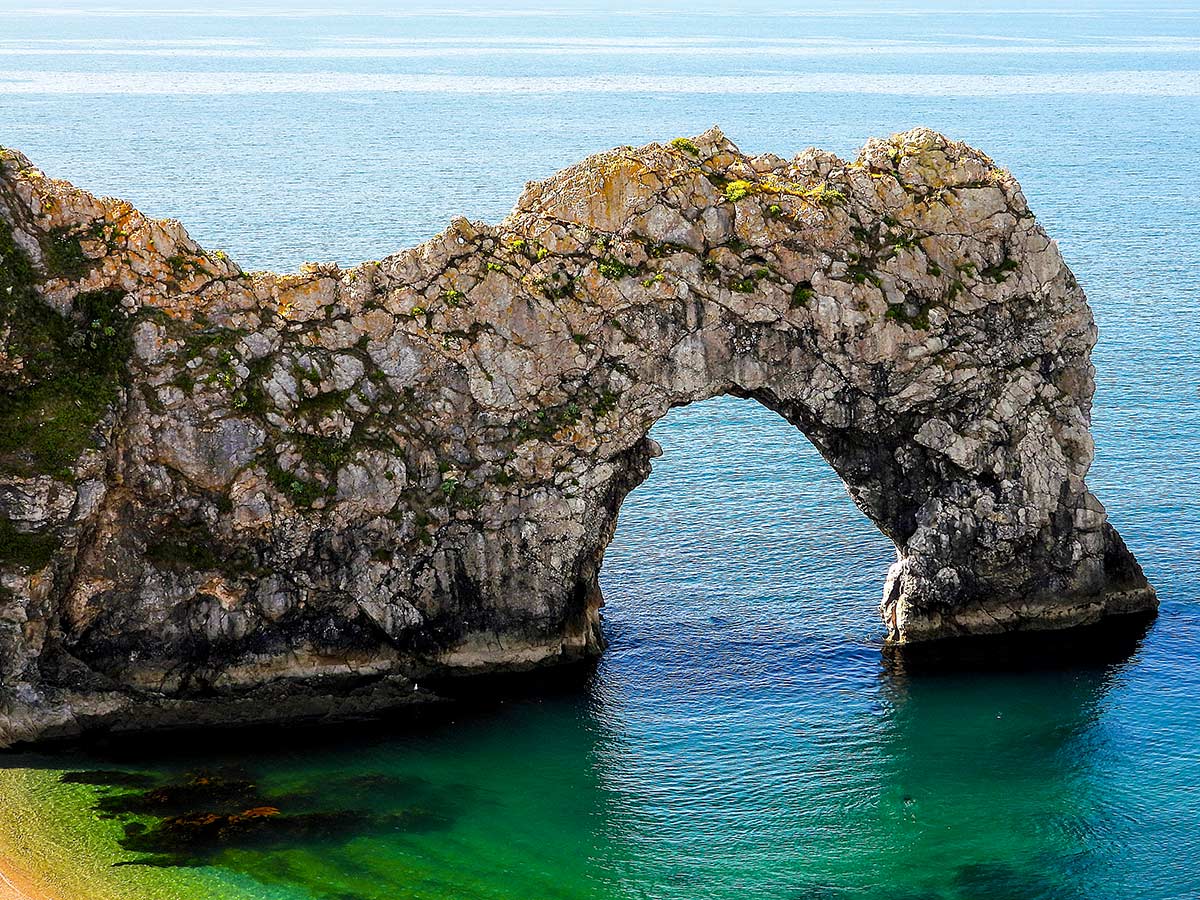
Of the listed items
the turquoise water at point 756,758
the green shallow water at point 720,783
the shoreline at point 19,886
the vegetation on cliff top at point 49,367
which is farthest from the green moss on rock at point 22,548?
the shoreline at point 19,886

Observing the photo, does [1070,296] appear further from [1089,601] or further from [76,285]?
[76,285]

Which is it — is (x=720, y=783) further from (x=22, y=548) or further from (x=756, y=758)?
(x=22, y=548)

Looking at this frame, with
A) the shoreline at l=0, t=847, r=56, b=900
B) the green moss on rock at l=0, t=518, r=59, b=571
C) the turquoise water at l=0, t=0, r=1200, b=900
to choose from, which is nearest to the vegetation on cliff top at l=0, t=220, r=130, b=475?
the green moss on rock at l=0, t=518, r=59, b=571

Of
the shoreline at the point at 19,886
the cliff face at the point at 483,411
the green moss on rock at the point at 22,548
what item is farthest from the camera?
the cliff face at the point at 483,411

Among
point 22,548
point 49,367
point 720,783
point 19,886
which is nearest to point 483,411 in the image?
point 49,367

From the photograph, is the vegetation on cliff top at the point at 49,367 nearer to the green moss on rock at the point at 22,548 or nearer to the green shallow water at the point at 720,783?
the green moss on rock at the point at 22,548

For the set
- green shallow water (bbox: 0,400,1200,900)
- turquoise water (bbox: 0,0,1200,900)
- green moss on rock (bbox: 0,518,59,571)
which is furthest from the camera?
green moss on rock (bbox: 0,518,59,571)

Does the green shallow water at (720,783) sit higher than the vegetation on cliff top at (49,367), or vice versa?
the vegetation on cliff top at (49,367)

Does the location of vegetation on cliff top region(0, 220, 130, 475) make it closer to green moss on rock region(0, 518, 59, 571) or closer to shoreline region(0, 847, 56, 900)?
green moss on rock region(0, 518, 59, 571)

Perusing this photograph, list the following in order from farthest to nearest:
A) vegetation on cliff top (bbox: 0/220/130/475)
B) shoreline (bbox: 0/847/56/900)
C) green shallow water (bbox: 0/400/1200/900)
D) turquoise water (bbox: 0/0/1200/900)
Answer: vegetation on cliff top (bbox: 0/220/130/475)
turquoise water (bbox: 0/0/1200/900)
green shallow water (bbox: 0/400/1200/900)
shoreline (bbox: 0/847/56/900)
